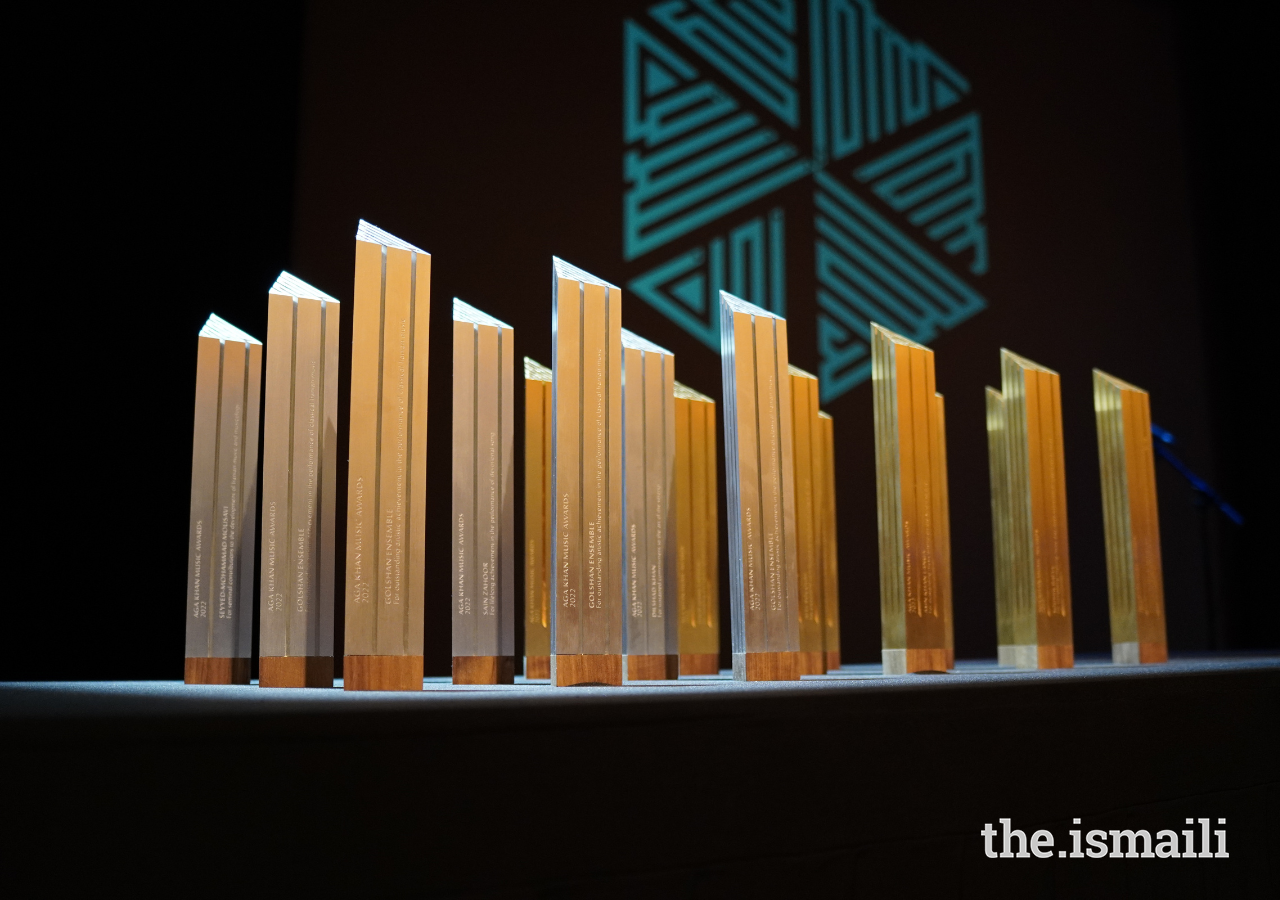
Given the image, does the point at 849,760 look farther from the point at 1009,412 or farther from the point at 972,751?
the point at 1009,412

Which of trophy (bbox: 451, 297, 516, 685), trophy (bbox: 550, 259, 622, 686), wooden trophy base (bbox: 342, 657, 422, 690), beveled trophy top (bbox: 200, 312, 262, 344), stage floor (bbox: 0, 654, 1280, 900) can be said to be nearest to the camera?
stage floor (bbox: 0, 654, 1280, 900)

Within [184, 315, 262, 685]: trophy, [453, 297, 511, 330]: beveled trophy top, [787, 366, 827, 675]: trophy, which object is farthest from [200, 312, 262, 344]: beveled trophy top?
[787, 366, 827, 675]: trophy

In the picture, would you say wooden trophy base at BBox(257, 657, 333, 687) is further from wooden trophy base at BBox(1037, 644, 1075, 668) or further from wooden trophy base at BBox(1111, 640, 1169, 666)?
wooden trophy base at BBox(1111, 640, 1169, 666)

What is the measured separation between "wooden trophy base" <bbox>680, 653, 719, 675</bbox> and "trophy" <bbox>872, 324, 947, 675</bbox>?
296 millimetres

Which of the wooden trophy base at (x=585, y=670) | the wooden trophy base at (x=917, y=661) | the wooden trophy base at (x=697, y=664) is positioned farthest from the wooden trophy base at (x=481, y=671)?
the wooden trophy base at (x=917, y=661)

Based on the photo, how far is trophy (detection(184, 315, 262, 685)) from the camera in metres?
1.61

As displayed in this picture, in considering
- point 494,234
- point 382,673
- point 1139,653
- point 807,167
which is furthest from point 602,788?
point 807,167

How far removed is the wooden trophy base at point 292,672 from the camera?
1432mm

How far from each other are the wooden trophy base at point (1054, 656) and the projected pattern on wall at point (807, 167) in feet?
6.05

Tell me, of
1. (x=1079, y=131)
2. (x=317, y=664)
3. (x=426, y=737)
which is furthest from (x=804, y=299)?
(x=426, y=737)

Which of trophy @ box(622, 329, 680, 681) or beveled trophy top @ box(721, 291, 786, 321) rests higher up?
beveled trophy top @ box(721, 291, 786, 321)

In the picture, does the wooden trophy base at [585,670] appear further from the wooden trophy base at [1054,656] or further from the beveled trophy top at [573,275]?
the wooden trophy base at [1054,656]

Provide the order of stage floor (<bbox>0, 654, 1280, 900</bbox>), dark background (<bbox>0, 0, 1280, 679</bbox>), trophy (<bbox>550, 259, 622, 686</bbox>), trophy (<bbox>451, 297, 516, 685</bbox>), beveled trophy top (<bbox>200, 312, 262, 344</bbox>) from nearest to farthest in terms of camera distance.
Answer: stage floor (<bbox>0, 654, 1280, 900</bbox>)
trophy (<bbox>550, 259, 622, 686</bbox>)
trophy (<bbox>451, 297, 516, 685</bbox>)
beveled trophy top (<bbox>200, 312, 262, 344</bbox>)
dark background (<bbox>0, 0, 1280, 679</bbox>)

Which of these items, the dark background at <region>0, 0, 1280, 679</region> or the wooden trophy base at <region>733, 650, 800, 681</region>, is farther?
the dark background at <region>0, 0, 1280, 679</region>
